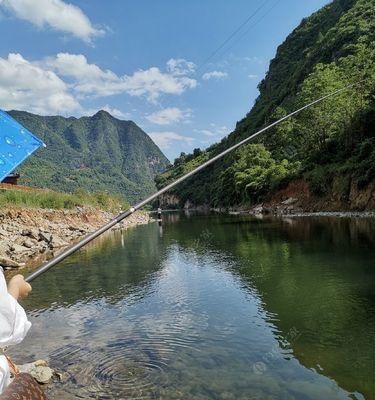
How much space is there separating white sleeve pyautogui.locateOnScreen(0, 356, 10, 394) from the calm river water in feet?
18.4

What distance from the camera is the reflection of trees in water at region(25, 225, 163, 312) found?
17.2m

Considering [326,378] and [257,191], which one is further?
[257,191]

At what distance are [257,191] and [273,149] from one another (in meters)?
16.9

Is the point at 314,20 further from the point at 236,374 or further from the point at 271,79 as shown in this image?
the point at 236,374

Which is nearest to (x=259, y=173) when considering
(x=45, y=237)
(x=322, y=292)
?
(x=45, y=237)

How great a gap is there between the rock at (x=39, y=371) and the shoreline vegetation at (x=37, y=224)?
50.8ft

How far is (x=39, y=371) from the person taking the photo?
29.8 ft

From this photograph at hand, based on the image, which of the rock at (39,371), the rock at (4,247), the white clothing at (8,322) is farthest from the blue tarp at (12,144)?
the rock at (4,247)

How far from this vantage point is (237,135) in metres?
136

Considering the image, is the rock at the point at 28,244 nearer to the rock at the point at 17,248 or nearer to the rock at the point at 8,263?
the rock at the point at 17,248

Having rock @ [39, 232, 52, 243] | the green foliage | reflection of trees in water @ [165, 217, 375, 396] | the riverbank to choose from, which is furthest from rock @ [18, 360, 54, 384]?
the green foliage

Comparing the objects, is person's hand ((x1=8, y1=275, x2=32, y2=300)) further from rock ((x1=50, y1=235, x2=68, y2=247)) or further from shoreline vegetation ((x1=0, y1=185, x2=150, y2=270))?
rock ((x1=50, y1=235, x2=68, y2=247))

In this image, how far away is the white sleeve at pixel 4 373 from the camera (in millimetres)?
3206

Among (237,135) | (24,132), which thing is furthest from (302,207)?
(237,135)
